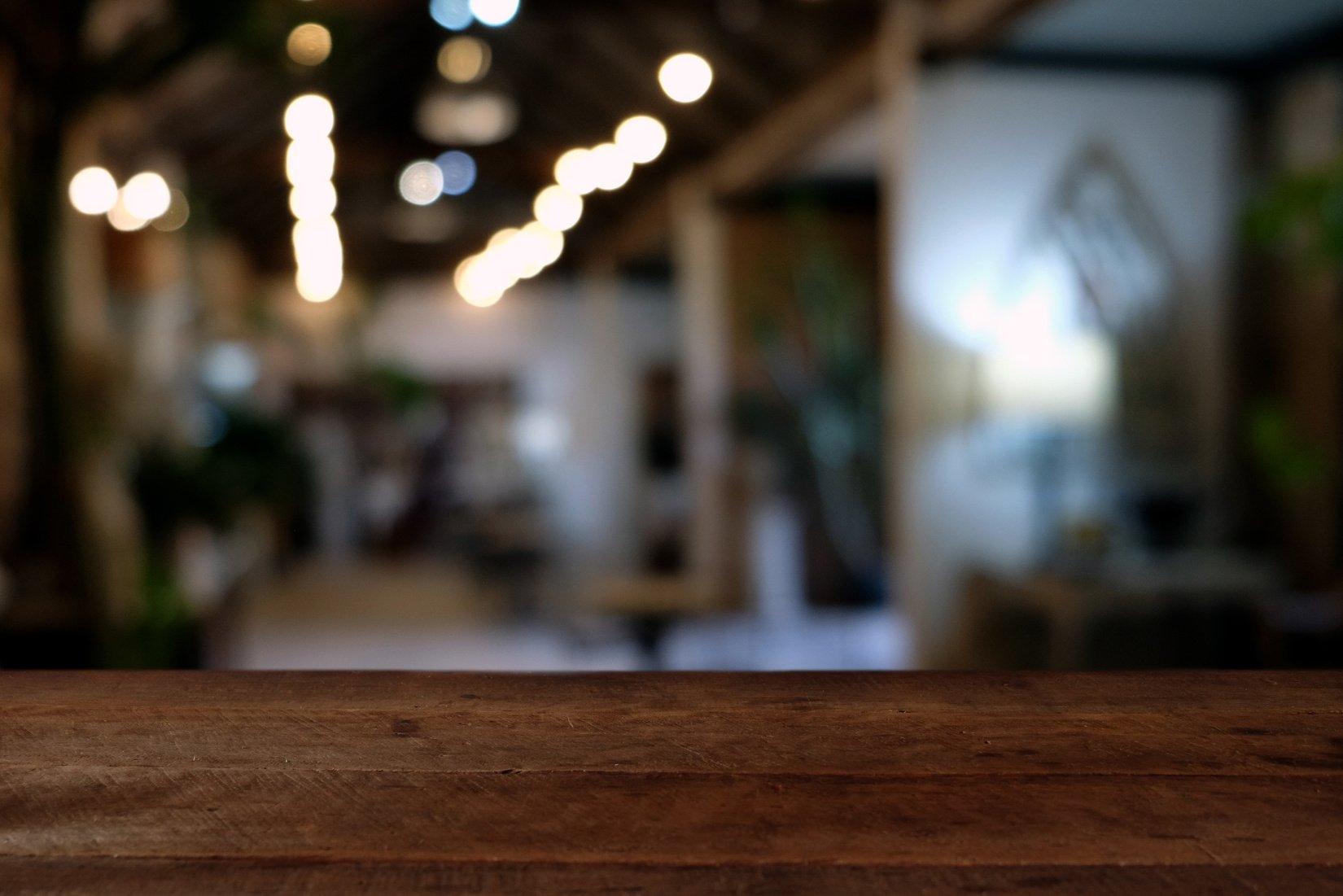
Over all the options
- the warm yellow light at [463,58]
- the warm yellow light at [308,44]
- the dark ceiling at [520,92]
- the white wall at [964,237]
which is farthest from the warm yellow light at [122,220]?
the white wall at [964,237]

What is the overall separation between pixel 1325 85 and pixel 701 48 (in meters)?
2.87

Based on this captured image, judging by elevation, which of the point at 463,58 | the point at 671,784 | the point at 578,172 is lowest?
the point at 671,784

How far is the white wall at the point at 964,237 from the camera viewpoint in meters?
4.53

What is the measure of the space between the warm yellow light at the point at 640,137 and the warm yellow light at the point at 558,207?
4.42ft

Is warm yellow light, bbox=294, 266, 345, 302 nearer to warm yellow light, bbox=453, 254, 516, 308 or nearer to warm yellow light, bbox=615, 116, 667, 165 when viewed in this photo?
warm yellow light, bbox=453, 254, 516, 308

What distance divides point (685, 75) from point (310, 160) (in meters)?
2.11

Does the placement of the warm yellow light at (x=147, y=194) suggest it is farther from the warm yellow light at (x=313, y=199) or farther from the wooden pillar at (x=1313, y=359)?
the wooden pillar at (x=1313, y=359)

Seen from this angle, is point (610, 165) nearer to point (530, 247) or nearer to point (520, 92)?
point (530, 247)

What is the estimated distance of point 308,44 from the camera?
3.61 meters

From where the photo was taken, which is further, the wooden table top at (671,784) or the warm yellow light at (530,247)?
the warm yellow light at (530,247)

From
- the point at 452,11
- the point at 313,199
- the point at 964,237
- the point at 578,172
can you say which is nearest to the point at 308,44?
the point at 452,11

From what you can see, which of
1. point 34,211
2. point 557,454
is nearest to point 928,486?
point 34,211

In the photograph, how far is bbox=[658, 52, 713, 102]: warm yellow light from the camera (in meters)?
3.17

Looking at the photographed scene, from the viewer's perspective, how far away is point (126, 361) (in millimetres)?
3738
